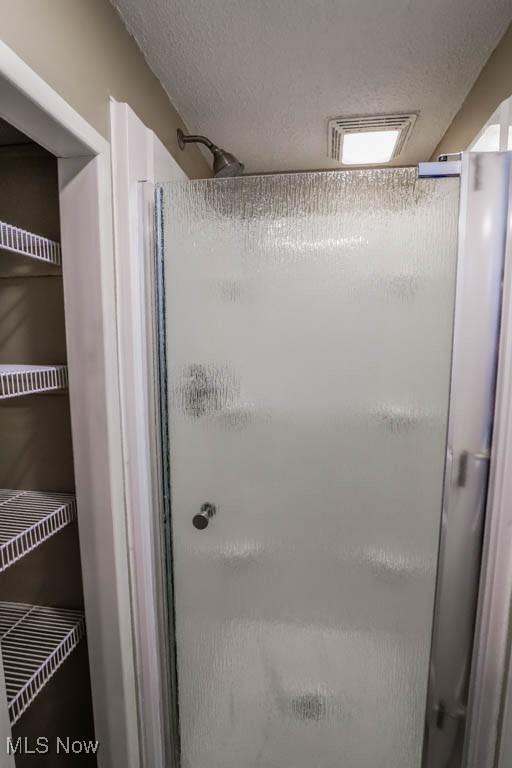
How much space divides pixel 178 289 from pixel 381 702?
1.32 meters

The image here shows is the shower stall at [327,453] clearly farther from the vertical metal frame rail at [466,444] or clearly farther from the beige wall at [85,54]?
the beige wall at [85,54]

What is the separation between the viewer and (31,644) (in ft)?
3.27

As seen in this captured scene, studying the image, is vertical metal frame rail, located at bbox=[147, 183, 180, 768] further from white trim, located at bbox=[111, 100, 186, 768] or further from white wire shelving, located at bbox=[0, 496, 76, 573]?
white wire shelving, located at bbox=[0, 496, 76, 573]

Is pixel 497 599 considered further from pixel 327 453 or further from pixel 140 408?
pixel 140 408

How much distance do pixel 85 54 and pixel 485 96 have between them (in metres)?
1.08

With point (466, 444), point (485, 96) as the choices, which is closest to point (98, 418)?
point (466, 444)

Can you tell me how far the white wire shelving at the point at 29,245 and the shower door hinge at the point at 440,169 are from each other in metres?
0.90

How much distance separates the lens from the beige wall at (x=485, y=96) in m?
0.98

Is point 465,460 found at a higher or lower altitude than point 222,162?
lower

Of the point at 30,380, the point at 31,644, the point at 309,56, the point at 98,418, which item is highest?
the point at 309,56

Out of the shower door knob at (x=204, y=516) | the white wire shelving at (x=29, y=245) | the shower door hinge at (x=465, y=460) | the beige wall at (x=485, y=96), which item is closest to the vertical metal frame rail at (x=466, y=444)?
the shower door hinge at (x=465, y=460)

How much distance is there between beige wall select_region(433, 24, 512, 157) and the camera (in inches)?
38.6

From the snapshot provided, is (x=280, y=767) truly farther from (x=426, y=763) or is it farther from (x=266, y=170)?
(x=266, y=170)

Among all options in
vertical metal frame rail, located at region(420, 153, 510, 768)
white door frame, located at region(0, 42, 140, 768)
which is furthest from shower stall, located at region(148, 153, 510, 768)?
white door frame, located at region(0, 42, 140, 768)
